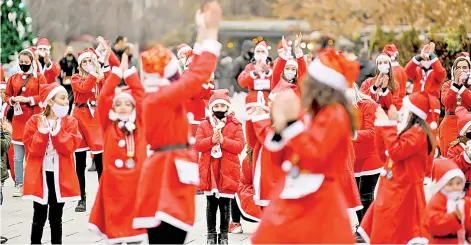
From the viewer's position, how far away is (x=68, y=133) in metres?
10.1

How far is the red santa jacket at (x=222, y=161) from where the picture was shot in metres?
10.9

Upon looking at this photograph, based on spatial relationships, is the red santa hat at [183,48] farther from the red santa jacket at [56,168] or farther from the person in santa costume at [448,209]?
the person in santa costume at [448,209]

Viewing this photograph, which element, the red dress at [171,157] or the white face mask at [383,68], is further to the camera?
the white face mask at [383,68]

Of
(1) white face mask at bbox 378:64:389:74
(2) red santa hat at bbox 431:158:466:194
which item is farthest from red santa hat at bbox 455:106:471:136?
(2) red santa hat at bbox 431:158:466:194

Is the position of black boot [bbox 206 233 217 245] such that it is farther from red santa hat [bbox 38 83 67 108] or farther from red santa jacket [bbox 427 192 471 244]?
red santa jacket [bbox 427 192 471 244]

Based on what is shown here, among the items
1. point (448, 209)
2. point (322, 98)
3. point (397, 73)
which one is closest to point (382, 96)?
point (397, 73)

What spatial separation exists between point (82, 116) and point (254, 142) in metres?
3.92

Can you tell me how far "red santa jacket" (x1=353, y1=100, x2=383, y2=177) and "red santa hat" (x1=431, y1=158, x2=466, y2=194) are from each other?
2.91 m

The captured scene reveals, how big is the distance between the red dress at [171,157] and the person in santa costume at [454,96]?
653cm

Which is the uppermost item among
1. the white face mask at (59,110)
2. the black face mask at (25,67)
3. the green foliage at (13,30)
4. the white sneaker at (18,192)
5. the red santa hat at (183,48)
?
the green foliage at (13,30)

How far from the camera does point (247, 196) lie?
37.4ft

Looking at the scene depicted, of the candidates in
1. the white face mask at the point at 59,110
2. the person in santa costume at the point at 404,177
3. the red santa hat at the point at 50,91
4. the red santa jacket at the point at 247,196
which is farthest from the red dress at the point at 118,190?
the person in santa costume at the point at 404,177

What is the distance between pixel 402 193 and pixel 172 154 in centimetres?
224

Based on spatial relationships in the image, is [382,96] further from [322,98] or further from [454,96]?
[322,98]
